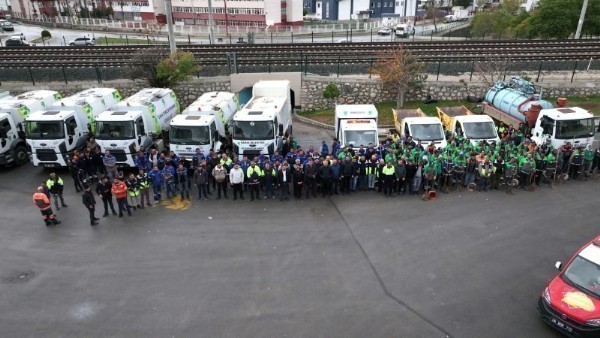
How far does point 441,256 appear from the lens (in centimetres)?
1180

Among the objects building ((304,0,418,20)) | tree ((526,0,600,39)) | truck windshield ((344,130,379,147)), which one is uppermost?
building ((304,0,418,20))

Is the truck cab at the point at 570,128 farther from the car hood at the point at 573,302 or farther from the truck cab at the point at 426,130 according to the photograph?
the car hood at the point at 573,302

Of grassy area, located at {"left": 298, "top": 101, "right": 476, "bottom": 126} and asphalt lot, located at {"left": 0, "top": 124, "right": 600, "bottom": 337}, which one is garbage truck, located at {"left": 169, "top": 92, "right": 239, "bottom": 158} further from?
grassy area, located at {"left": 298, "top": 101, "right": 476, "bottom": 126}

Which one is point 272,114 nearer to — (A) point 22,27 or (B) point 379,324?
(B) point 379,324

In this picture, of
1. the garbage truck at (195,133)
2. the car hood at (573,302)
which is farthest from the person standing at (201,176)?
the car hood at (573,302)

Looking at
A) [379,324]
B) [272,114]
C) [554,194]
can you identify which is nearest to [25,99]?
[272,114]

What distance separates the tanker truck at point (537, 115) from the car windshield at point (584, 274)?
8860 mm

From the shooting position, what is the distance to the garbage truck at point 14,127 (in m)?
17.9

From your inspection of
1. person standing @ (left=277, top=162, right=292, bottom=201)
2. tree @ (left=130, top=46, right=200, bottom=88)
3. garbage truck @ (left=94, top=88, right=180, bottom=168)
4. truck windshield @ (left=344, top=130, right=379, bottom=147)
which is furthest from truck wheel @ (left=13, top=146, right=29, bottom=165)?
truck windshield @ (left=344, top=130, right=379, bottom=147)

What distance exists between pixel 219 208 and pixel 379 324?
751 cm

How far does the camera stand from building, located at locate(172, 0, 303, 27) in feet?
217

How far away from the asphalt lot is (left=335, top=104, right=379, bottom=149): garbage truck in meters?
2.67

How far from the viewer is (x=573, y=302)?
875 centimetres

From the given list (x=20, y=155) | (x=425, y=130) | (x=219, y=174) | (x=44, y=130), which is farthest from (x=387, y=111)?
(x=20, y=155)
